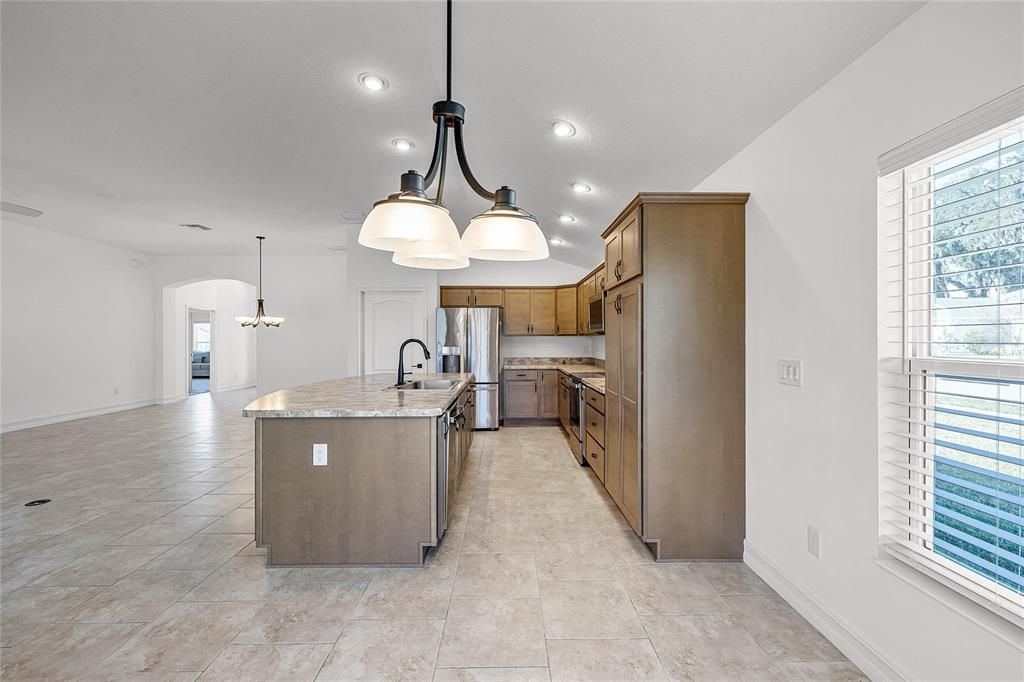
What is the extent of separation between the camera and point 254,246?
7211 millimetres

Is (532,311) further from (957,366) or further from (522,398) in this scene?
(957,366)

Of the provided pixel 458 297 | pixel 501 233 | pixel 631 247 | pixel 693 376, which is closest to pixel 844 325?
pixel 693 376

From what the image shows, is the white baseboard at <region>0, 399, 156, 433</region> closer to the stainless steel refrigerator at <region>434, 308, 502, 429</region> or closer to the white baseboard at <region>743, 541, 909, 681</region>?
the stainless steel refrigerator at <region>434, 308, 502, 429</region>

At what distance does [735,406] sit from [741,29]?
183 cm

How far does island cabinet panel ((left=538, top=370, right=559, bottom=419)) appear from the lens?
255 inches

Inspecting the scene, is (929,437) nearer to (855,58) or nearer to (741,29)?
(855,58)

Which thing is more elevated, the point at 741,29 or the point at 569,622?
the point at 741,29

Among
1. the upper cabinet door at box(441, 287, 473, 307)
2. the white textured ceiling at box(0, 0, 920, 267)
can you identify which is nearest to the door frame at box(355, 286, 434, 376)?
the upper cabinet door at box(441, 287, 473, 307)

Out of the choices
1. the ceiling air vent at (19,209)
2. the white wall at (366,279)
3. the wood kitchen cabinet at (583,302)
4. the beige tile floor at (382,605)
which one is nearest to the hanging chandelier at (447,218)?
the beige tile floor at (382,605)

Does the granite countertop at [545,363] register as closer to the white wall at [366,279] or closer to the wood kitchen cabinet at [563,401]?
the wood kitchen cabinet at [563,401]

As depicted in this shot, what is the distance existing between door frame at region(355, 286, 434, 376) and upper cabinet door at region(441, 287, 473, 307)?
2.00 ft

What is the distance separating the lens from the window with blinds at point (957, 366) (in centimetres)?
125

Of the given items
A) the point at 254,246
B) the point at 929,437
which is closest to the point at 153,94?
the point at 929,437

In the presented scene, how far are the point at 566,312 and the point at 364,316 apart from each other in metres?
2.98
